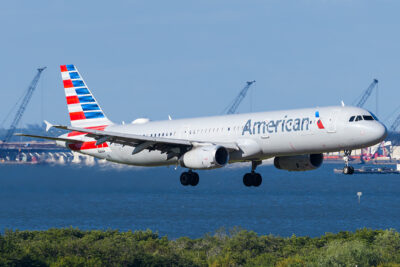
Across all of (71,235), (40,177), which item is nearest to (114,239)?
(71,235)

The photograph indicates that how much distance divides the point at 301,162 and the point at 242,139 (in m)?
6.53

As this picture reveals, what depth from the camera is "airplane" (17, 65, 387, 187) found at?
61125mm

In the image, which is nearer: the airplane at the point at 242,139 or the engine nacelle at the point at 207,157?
the airplane at the point at 242,139

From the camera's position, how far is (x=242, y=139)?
65.8 meters

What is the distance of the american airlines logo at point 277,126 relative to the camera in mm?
62438

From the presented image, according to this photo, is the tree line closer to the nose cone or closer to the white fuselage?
the white fuselage

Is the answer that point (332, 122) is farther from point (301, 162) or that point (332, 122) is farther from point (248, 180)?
point (248, 180)

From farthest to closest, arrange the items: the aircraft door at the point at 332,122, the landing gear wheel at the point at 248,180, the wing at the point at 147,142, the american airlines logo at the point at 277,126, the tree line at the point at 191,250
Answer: the tree line at the point at 191,250 → the landing gear wheel at the point at 248,180 → the wing at the point at 147,142 → the american airlines logo at the point at 277,126 → the aircraft door at the point at 332,122

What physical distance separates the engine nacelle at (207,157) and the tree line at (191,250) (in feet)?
258

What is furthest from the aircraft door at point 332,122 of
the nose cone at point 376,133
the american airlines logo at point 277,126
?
the nose cone at point 376,133

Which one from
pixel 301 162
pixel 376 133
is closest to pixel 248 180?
pixel 301 162

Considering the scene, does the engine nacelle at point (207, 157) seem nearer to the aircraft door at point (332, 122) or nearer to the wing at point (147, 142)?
the wing at point (147, 142)

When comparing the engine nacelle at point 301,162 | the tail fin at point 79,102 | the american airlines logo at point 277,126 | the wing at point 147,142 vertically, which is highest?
the tail fin at point 79,102

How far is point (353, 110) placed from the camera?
61.6 metres
